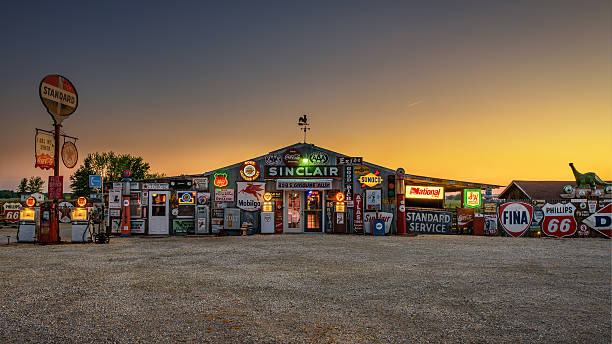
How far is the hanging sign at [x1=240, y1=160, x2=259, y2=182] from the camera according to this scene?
20.2 metres

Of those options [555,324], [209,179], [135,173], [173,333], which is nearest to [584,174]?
[555,324]

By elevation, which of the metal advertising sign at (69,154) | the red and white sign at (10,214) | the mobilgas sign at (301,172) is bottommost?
the red and white sign at (10,214)

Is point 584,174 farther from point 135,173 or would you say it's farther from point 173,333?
point 135,173

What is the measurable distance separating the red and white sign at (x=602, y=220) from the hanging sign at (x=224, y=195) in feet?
59.5

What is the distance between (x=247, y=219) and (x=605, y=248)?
15885 mm

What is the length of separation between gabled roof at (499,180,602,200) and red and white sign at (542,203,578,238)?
14933 millimetres

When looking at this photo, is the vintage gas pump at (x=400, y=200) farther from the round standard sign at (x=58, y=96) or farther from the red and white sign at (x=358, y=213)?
the round standard sign at (x=58, y=96)

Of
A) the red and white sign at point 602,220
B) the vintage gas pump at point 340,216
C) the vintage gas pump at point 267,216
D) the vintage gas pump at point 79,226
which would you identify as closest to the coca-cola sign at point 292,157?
the vintage gas pump at point 267,216

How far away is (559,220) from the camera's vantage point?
18.2 m

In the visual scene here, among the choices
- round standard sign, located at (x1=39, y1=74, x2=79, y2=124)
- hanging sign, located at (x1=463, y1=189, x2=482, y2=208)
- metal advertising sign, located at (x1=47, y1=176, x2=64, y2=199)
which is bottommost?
hanging sign, located at (x1=463, y1=189, x2=482, y2=208)

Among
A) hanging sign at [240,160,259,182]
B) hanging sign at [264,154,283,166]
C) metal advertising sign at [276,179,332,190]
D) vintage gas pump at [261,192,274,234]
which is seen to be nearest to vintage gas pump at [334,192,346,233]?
metal advertising sign at [276,179,332,190]

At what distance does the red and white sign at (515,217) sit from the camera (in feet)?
60.7

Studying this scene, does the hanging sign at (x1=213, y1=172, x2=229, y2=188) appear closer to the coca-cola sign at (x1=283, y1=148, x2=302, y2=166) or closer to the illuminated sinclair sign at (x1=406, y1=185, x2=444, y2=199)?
the coca-cola sign at (x1=283, y1=148, x2=302, y2=166)

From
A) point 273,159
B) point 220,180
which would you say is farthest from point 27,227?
point 273,159
